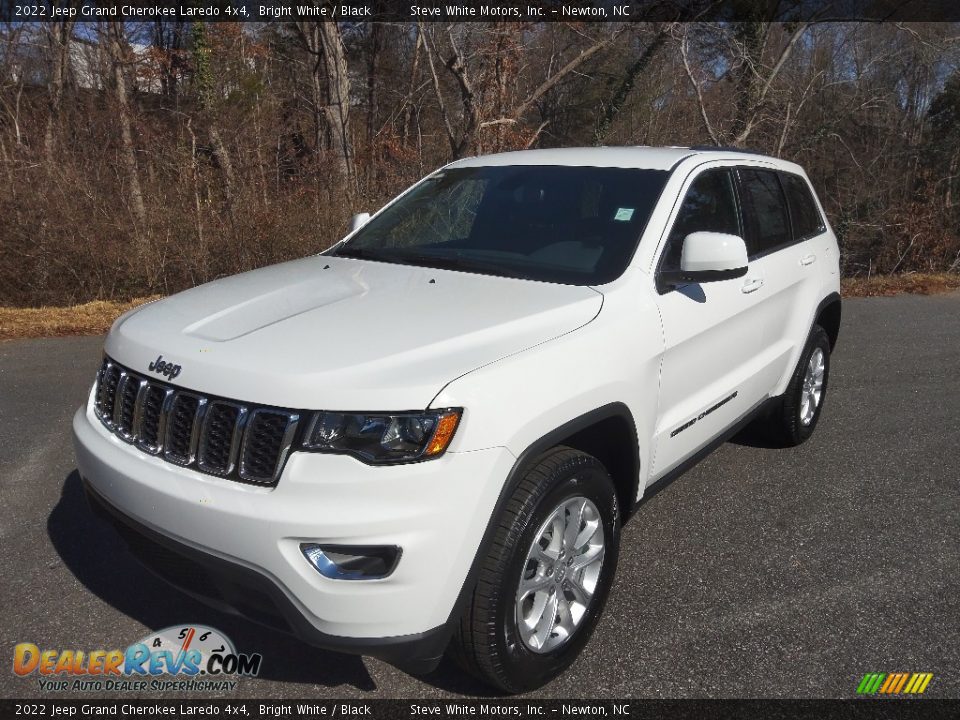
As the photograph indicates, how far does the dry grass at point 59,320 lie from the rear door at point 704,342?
6.74 metres

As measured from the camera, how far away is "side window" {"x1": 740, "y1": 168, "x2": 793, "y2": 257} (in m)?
4.20

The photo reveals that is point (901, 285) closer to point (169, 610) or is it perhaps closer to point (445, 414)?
point (445, 414)

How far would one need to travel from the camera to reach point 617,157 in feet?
12.9

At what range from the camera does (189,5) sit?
18359mm

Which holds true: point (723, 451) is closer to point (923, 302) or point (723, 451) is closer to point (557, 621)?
point (557, 621)

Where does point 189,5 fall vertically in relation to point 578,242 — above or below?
above

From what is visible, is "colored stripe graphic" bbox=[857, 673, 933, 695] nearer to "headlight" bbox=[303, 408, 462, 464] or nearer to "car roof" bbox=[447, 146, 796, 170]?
"headlight" bbox=[303, 408, 462, 464]

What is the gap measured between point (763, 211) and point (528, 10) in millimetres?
11803

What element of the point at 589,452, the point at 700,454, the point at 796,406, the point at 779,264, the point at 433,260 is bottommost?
the point at 796,406

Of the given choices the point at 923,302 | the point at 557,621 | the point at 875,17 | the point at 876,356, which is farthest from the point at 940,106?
the point at 557,621

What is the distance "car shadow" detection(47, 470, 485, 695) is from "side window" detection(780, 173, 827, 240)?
3455 mm

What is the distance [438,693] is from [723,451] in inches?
112

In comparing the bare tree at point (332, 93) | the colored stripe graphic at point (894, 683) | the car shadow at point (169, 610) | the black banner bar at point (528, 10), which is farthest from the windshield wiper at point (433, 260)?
the black banner bar at point (528, 10)

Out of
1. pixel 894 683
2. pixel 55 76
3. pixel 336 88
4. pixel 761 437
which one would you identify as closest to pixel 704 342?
pixel 894 683
